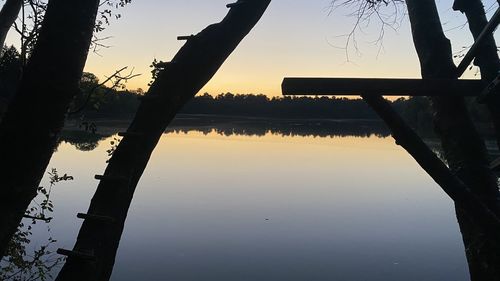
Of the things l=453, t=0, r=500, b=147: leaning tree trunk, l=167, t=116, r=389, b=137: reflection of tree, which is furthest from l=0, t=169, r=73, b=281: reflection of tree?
l=167, t=116, r=389, b=137: reflection of tree

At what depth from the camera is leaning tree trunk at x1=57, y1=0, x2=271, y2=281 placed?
1.58 m

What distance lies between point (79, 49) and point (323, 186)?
18.8 m

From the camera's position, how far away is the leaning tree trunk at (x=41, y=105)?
1.37 m

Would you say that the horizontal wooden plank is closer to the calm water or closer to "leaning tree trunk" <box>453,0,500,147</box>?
"leaning tree trunk" <box>453,0,500,147</box>

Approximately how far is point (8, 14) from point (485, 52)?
3.70 metres

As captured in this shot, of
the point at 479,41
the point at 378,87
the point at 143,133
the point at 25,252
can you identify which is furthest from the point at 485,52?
the point at 25,252

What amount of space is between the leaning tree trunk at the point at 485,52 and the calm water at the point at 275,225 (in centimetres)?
735

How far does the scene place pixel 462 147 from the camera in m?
2.64

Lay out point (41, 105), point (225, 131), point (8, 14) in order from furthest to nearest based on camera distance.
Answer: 1. point (225, 131)
2. point (8, 14)
3. point (41, 105)

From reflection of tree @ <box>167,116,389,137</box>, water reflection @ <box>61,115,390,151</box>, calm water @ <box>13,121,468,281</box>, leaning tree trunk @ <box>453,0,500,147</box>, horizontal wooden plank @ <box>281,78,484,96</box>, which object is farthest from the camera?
reflection of tree @ <box>167,116,389,137</box>

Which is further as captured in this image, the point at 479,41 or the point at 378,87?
the point at 479,41

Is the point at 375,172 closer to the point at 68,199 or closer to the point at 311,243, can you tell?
the point at 311,243

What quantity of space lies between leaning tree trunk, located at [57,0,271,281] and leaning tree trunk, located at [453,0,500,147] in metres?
1.41

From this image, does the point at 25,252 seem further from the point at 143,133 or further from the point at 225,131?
the point at 225,131
